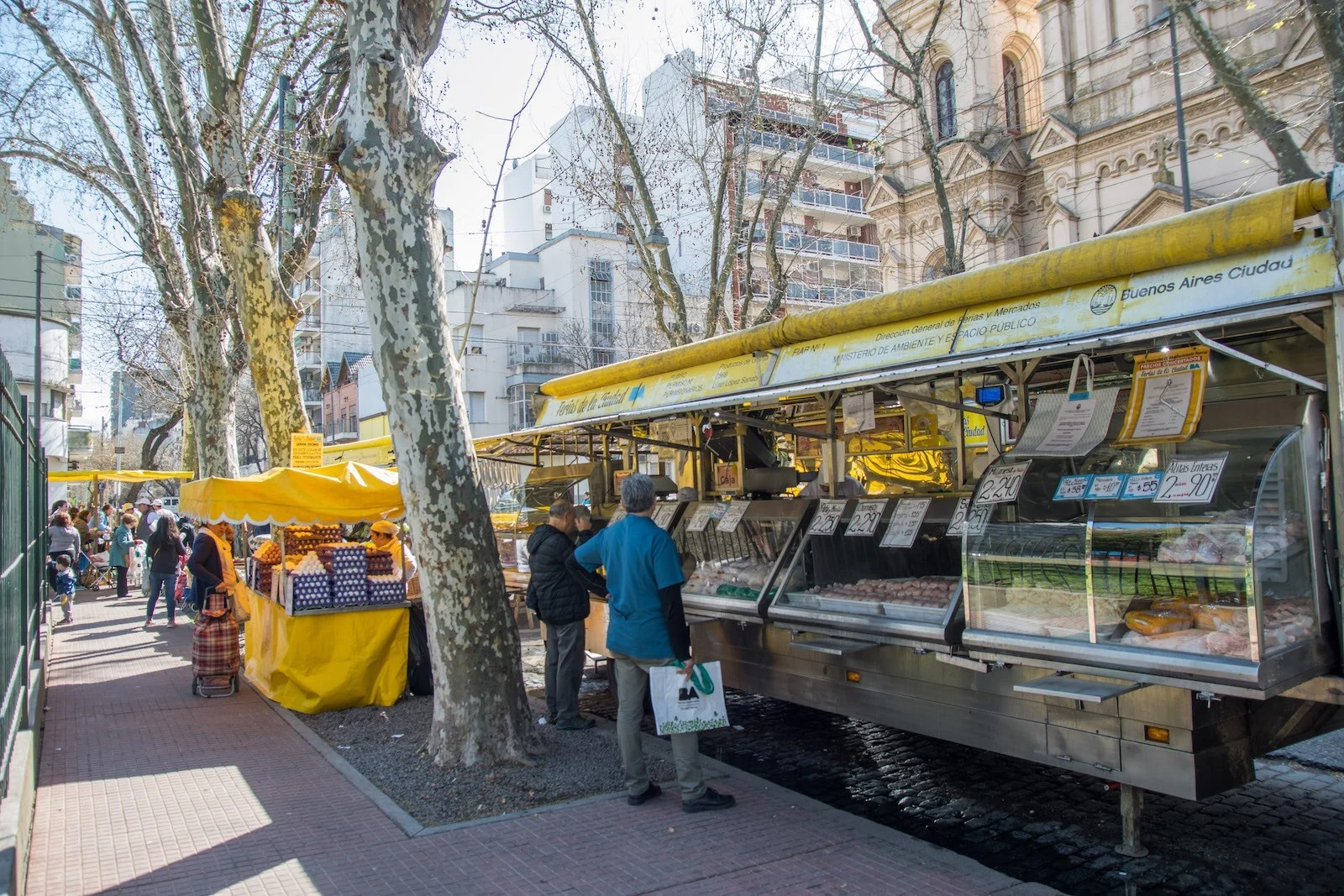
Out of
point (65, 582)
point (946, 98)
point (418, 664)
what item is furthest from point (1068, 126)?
point (65, 582)

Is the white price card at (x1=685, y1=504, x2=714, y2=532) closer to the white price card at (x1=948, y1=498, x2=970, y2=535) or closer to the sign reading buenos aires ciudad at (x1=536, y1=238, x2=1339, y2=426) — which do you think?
the sign reading buenos aires ciudad at (x1=536, y1=238, x2=1339, y2=426)

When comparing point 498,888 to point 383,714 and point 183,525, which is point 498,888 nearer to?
point 383,714

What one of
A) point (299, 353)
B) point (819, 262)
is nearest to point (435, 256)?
point (819, 262)

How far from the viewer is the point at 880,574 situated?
6.77m

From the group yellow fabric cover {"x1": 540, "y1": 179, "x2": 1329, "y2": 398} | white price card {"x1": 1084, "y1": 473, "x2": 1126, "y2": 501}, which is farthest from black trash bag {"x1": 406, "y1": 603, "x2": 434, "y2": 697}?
white price card {"x1": 1084, "y1": 473, "x2": 1126, "y2": 501}

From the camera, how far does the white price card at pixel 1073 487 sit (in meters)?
4.80

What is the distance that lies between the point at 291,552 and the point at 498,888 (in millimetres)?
6291

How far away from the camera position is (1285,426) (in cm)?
433

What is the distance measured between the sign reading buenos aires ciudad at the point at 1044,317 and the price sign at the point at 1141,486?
86cm

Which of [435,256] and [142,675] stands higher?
[435,256]

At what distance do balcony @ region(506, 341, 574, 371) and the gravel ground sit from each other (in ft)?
141

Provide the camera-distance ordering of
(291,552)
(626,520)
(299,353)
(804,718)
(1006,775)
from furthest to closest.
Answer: (299,353) < (291,552) < (804,718) < (1006,775) < (626,520)

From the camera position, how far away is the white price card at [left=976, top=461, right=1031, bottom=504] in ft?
17.1

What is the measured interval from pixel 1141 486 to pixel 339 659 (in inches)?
270
